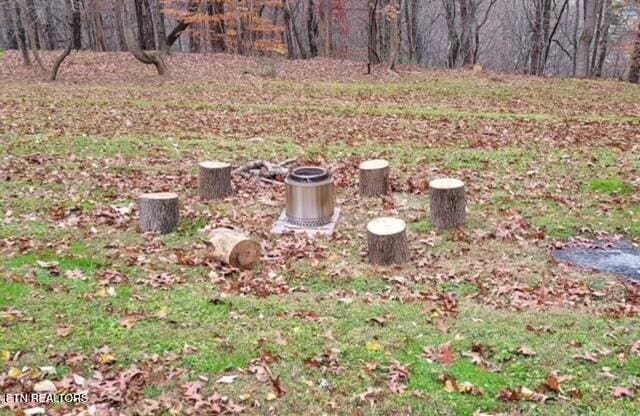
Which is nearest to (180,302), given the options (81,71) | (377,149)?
(377,149)

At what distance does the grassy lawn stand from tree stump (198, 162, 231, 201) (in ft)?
1.31

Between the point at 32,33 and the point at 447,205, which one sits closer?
the point at 447,205

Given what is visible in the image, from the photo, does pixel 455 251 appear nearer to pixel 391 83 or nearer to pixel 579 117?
pixel 579 117

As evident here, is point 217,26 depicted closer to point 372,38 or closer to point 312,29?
point 312,29

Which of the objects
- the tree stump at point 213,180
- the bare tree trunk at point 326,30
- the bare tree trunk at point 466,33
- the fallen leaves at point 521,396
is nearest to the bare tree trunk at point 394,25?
the bare tree trunk at point 326,30

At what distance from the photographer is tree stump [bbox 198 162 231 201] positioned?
9.46 metres

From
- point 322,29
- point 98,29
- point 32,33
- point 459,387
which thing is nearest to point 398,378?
point 459,387

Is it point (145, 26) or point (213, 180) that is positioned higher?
point (145, 26)

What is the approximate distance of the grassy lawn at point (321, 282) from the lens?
15.7ft

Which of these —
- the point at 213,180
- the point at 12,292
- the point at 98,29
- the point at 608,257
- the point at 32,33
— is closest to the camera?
the point at 12,292

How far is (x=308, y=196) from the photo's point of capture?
27.3 ft

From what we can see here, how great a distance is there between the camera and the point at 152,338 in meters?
5.40

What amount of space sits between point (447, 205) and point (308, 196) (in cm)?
182

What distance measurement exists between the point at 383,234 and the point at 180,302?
241 cm
